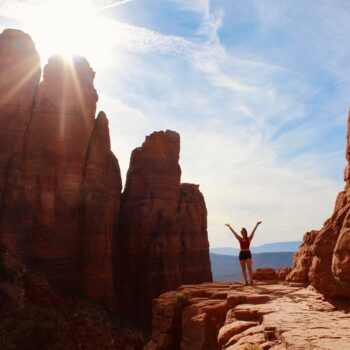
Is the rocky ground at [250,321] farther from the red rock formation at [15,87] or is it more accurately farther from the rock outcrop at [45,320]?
the red rock formation at [15,87]

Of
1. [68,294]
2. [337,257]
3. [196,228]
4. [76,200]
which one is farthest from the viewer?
[196,228]

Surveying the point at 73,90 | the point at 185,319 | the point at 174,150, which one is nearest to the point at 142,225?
the point at 174,150

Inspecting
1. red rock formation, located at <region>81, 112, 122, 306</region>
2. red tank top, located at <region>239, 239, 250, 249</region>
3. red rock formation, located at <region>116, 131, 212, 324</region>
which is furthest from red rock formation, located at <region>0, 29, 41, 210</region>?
red tank top, located at <region>239, 239, 250, 249</region>

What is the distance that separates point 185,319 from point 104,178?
39.2 m

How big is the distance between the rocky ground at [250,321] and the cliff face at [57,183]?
29.4 m

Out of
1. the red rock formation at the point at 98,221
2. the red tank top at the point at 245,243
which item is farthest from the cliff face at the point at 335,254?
the red rock formation at the point at 98,221

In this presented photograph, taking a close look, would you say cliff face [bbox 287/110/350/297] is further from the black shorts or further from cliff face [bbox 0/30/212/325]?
cliff face [bbox 0/30/212/325]

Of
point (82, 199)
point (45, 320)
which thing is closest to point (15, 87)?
point (82, 199)

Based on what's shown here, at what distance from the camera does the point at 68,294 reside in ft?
148

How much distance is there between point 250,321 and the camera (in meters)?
11.6

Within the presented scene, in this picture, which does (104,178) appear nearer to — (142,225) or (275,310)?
(142,225)

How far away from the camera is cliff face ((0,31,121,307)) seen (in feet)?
150

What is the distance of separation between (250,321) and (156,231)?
4351 cm

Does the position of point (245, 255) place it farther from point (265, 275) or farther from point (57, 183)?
point (57, 183)
